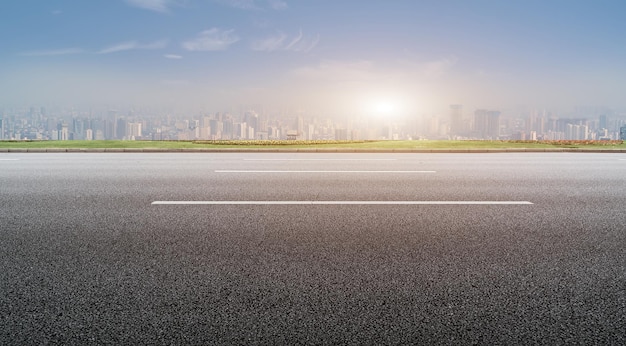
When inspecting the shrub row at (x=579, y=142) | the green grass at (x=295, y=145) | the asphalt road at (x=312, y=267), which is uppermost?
the shrub row at (x=579, y=142)

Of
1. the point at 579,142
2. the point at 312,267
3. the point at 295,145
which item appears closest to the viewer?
the point at 312,267

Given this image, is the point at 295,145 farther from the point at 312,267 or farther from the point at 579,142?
the point at 312,267

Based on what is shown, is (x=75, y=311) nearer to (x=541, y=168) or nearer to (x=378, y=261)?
(x=378, y=261)

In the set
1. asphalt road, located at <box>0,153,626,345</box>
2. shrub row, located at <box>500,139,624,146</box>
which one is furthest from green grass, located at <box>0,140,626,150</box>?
asphalt road, located at <box>0,153,626,345</box>

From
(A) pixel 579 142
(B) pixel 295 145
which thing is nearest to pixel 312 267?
(B) pixel 295 145

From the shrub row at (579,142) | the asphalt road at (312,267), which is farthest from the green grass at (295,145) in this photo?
the asphalt road at (312,267)

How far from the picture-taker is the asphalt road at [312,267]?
3.10m

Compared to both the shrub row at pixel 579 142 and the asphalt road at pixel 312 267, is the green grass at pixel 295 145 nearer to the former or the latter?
the shrub row at pixel 579 142

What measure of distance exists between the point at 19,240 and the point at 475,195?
20.3 ft

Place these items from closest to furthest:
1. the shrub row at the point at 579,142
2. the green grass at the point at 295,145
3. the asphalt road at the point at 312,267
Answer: the asphalt road at the point at 312,267 → the green grass at the point at 295,145 → the shrub row at the point at 579,142

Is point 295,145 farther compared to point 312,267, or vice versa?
point 295,145

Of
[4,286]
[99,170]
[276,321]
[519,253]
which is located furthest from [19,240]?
[99,170]

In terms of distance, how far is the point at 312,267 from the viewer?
426 cm

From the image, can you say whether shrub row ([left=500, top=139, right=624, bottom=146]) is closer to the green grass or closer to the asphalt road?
the green grass
